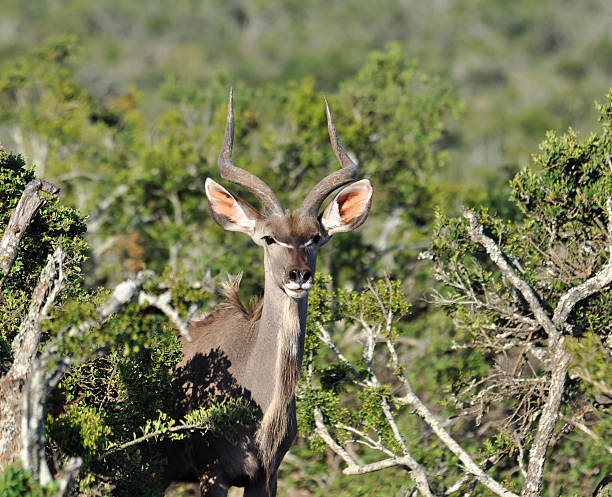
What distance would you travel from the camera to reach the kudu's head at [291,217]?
5197mm

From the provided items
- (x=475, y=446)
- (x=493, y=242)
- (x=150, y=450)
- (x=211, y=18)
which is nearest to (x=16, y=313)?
(x=150, y=450)

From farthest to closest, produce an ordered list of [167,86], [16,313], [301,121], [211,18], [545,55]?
[211,18] → [545,55] → [167,86] → [301,121] → [16,313]

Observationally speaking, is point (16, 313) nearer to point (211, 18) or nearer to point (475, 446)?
point (475, 446)

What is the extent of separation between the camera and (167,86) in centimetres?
1151

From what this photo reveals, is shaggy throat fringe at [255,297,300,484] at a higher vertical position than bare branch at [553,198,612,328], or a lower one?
lower

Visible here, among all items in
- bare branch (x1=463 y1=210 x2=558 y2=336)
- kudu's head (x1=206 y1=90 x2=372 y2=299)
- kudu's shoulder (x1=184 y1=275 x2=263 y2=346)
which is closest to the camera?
kudu's head (x1=206 y1=90 x2=372 y2=299)

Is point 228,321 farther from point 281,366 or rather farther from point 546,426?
point 546,426

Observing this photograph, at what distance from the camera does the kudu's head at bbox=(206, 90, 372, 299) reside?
17.1ft

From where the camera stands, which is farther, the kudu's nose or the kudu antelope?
the kudu antelope

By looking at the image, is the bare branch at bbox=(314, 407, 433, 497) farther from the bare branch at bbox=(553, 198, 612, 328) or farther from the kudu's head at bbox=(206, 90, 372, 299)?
the bare branch at bbox=(553, 198, 612, 328)

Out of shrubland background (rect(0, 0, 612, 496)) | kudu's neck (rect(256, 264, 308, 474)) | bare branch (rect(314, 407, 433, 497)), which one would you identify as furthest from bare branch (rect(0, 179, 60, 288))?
bare branch (rect(314, 407, 433, 497))

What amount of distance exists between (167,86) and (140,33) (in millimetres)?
46663

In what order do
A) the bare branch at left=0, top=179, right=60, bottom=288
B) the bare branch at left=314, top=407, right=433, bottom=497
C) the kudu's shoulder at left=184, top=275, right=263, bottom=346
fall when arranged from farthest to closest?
the kudu's shoulder at left=184, top=275, right=263, bottom=346
the bare branch at left=314, top=407, right=433, bottom=497
the bare branch at left=0, top=179, right=60, bottom=288

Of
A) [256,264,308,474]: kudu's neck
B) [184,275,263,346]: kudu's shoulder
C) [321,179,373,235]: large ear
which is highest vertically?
[321,179,373,235]: large ear
